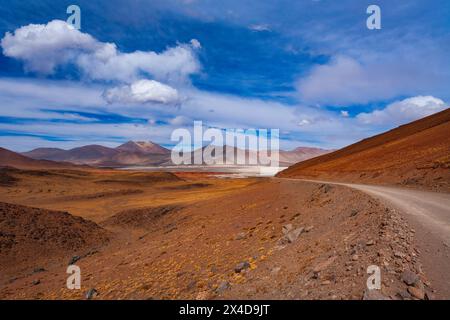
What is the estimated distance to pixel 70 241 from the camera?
2186cm

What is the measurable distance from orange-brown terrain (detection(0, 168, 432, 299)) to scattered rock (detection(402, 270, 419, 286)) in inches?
1.6

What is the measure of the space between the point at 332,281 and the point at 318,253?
7.94 feet

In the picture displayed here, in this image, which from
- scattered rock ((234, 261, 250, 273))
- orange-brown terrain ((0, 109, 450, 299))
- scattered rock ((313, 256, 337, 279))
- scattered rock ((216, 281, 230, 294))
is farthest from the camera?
scattered rock ((234, 261, 250, 273))

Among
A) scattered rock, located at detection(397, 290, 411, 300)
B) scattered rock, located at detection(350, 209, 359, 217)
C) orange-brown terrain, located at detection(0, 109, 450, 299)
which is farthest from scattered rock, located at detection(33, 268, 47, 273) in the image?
scattered rock, located at detection(397, 290, 411, 300)

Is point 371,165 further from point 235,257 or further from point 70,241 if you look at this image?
point 70,241

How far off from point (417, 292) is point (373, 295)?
795 millimetres

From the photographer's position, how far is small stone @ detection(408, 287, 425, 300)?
16.8 ft

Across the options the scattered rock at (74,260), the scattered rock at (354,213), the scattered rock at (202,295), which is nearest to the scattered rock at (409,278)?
the scattered rock at (202,295)

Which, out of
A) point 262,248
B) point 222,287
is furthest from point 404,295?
point 262,248

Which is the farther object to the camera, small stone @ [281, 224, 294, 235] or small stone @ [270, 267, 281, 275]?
small stone @ [281, 224, 294, 235]

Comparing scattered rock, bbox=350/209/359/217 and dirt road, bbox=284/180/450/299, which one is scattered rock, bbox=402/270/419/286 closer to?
dirt road, bbox=284/180/450/299

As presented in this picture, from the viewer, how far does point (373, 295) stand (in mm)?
5215
